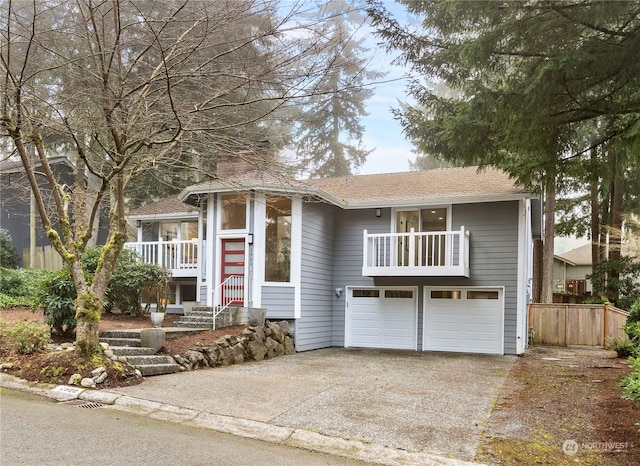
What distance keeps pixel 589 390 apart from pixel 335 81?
579 cm

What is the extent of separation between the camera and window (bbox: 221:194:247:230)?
11492 millimetres

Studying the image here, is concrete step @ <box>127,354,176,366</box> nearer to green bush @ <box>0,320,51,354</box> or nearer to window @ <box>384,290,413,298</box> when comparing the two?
green bush @ <box>0,320,51,354</box>

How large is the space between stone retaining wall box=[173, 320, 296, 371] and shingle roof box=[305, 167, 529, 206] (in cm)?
402

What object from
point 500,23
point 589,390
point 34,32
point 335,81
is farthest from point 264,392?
point 500,23

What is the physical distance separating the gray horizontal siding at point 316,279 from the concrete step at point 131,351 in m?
4.20

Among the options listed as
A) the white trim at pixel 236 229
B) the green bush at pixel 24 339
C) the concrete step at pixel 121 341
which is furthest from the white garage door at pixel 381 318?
→ the green bush at pixel 24 339

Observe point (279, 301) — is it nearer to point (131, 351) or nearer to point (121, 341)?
point (121, 341)

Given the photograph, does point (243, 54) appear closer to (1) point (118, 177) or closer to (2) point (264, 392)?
(1) point (118, 177)

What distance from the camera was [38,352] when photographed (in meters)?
7.44

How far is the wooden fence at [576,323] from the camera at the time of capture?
43.5 ft

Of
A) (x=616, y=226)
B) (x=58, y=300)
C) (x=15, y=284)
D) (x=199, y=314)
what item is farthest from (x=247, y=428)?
(x=616, y=226)

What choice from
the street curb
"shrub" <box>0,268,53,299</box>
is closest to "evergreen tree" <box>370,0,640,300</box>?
the street curb

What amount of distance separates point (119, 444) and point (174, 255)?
33.5 ft

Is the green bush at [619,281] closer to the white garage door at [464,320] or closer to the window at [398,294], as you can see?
the white garage door at [464,320]
